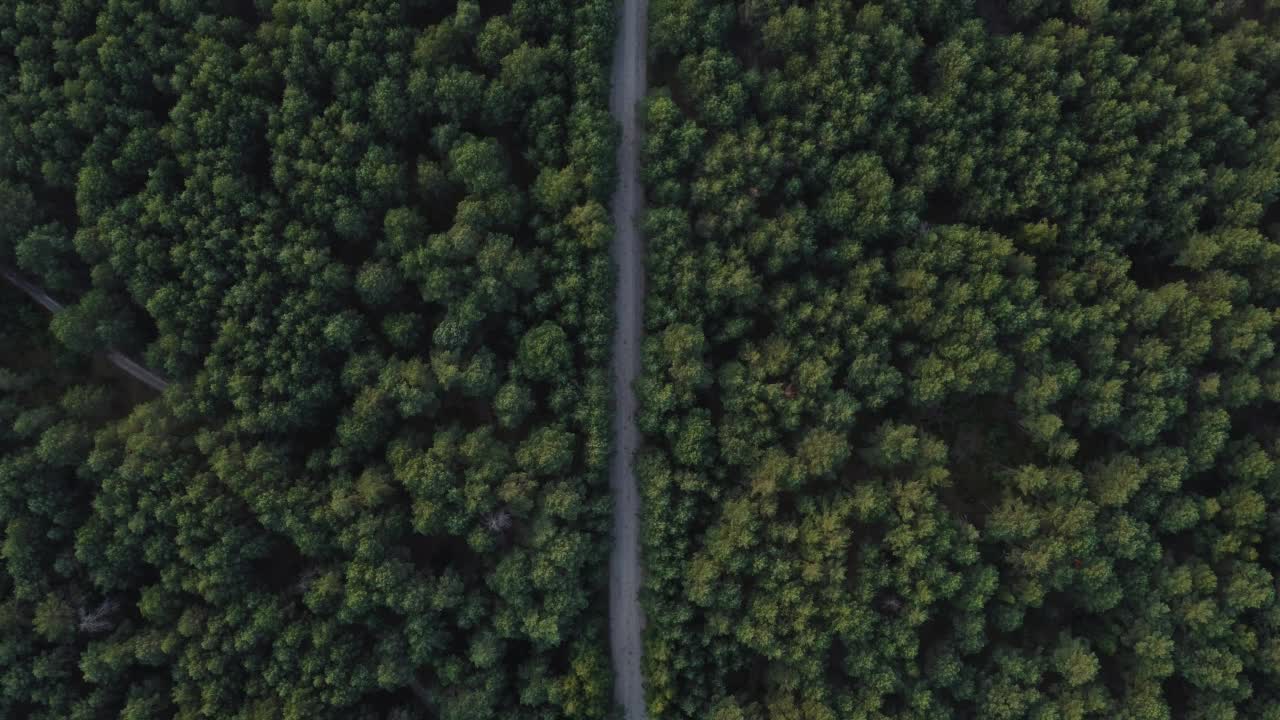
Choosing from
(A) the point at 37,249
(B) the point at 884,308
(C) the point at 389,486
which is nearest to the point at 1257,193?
(B) the point at 884,308

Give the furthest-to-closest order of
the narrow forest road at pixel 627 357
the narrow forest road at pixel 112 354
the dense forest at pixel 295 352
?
the narrow forest road at pixel 627 357, the narrow forest road at pixel 112 354, the dense forest at pixel 295 352

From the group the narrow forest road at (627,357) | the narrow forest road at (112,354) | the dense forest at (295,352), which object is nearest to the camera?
the dense forest at (295,352)

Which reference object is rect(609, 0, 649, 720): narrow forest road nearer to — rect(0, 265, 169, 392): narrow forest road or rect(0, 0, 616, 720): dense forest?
rect(0, 0, 616, 720): dense forest

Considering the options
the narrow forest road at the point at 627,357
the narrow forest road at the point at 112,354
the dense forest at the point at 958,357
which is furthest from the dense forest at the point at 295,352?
the dense forest at the point at 958,357

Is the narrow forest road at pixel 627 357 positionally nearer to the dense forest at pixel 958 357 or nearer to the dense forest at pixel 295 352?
the dense forest at pixel 958 357

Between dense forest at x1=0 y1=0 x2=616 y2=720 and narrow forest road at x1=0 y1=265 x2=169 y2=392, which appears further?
narrow forest road at x1=0 y1=265 x2=169 y2=392

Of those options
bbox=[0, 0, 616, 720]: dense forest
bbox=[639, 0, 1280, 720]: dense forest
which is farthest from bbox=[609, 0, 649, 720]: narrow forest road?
bbox=[0, 0, 616, 720]: dense forest

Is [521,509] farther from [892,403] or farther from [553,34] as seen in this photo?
[553,34]
